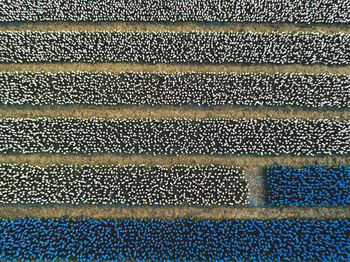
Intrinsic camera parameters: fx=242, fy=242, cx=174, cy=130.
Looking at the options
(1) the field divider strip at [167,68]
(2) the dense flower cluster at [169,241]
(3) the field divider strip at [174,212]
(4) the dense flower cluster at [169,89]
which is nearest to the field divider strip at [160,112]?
(4) the dense flower cluster at [169,89]

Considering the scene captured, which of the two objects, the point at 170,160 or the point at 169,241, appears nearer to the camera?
the point at 169,241

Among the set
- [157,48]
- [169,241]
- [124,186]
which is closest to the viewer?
[169,241]

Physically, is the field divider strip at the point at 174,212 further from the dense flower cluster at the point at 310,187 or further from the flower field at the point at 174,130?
the dense flower cluster at the point at 310,187

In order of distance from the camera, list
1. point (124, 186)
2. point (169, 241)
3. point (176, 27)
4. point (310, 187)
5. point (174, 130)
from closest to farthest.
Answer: point (169, 241)
point (310, 187)
point (124, 186)
point (174, 130)
point (176, 27)

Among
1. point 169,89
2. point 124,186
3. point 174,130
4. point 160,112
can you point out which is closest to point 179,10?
point 169,89

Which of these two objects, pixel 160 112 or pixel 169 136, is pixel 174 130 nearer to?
pixel 169 136

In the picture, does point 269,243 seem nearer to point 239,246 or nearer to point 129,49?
point 239,246
